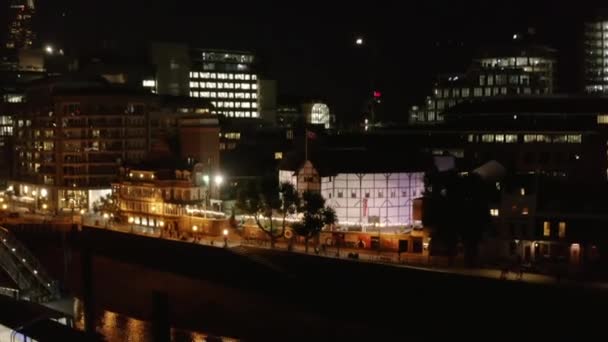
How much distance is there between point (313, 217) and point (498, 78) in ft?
213

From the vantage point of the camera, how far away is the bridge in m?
46.8

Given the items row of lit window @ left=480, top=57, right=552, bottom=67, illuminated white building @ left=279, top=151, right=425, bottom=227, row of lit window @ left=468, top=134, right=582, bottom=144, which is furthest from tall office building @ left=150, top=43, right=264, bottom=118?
illuminated white building @ left=279, top=151, right=425, bottom=227

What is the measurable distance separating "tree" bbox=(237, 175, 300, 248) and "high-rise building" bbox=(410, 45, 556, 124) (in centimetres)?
5776

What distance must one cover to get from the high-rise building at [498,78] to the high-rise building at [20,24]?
94054 mm

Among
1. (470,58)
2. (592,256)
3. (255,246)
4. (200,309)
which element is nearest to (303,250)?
(255,246)

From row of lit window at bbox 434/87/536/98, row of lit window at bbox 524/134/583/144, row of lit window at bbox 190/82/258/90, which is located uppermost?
row of lit window at bbox 190/82/258/90

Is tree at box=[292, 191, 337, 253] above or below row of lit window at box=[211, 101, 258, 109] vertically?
below

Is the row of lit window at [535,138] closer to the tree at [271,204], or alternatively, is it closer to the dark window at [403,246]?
the dark window at [403,246]

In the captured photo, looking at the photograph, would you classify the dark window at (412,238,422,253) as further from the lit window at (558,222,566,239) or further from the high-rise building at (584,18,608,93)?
the high-rise building at (584,18,608,93)

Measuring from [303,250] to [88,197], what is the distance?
34.1m

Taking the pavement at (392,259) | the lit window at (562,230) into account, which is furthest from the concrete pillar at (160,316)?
the lit window at (562,230)

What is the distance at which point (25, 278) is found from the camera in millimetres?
48188

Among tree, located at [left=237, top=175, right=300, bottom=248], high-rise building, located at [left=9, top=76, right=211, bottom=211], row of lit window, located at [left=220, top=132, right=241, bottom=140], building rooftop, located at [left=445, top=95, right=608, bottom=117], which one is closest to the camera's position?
tree, located at [left=237, top=175, right=300, bottom=248]

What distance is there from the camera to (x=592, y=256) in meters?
46.1
